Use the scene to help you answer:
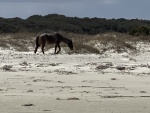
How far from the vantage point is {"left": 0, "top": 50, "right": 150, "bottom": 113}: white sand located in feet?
32.7

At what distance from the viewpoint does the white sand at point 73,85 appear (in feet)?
32.7

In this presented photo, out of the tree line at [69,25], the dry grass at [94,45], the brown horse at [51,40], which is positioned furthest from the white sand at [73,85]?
the tree line at [69,25]

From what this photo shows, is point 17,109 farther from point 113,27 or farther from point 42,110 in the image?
point 113,27

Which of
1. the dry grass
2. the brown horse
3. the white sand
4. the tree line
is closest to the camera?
the white sand

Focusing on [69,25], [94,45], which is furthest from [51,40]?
[69,25]

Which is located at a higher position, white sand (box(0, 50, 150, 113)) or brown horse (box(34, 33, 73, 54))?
brown horse (box(34, 33, 73, 54))

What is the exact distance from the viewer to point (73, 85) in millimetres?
13875

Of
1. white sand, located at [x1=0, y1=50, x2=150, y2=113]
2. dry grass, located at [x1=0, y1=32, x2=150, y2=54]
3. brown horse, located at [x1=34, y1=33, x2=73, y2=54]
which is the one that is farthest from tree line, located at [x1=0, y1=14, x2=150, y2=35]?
white sand, located at [x1=0, y1=50, x2=150, y2=113]

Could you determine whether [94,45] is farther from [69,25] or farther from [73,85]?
[69,25]

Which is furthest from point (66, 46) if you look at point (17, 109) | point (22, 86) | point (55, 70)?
point (17, 109)

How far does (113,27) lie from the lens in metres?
76.5

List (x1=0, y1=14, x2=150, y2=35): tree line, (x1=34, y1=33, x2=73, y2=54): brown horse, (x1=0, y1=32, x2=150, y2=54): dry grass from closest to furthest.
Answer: (x1=0, y1=32, x2=150, y2=54): dry grass, (x1=34, y1=33, x2=73, y2=54): brown horse, (x1=0, y1=14, x2=150, y2=35): tree line

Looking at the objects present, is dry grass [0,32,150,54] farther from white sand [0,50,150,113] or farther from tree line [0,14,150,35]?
tree line [0,14,150,35]

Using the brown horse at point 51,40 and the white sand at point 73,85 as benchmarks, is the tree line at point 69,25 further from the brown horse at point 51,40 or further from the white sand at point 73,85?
the white sand at point 73,85
